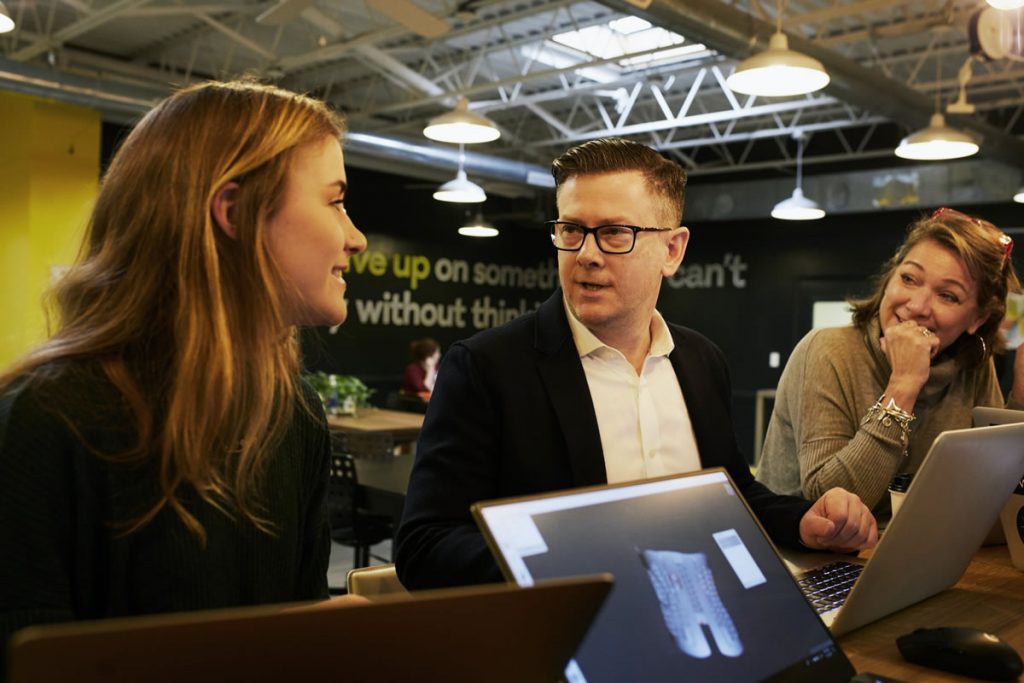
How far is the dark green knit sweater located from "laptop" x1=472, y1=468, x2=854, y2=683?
44cm

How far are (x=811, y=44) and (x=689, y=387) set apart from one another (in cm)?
554

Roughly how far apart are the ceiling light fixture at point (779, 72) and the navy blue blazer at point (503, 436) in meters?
2.80

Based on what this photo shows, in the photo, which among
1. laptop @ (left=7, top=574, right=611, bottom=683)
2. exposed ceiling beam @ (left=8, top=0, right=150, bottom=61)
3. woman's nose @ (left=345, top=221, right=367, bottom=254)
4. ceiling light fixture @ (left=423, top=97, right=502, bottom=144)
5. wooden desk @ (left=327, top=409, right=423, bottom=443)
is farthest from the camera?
exposed ceiling beam @ (left=8, top=0, right=150, bottom=61)

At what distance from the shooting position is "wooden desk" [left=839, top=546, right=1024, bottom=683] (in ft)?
3.98

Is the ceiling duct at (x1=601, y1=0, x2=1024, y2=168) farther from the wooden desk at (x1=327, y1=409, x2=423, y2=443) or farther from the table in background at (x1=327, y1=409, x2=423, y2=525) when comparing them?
the wooden desk at (x1=327, y1=409, x2=423, y2=443)

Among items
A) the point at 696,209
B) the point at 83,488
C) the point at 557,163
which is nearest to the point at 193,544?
the point at 83,488

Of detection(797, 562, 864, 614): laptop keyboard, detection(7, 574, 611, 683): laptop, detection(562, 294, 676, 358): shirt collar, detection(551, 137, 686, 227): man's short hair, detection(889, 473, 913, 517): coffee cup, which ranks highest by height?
detection(551, 137, 686, 227): man's short hair

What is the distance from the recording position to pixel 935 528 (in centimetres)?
137

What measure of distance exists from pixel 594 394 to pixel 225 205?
2.77 feet

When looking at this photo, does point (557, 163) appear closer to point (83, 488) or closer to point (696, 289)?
point (83, 488)

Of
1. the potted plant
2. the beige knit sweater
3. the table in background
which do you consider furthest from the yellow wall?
the beige knit sweater

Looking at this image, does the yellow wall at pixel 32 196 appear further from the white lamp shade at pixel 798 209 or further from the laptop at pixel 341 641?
the laptop at pixel 341 641

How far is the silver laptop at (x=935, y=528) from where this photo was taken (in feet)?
4.17

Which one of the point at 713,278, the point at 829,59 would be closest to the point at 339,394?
the point at 829,59
